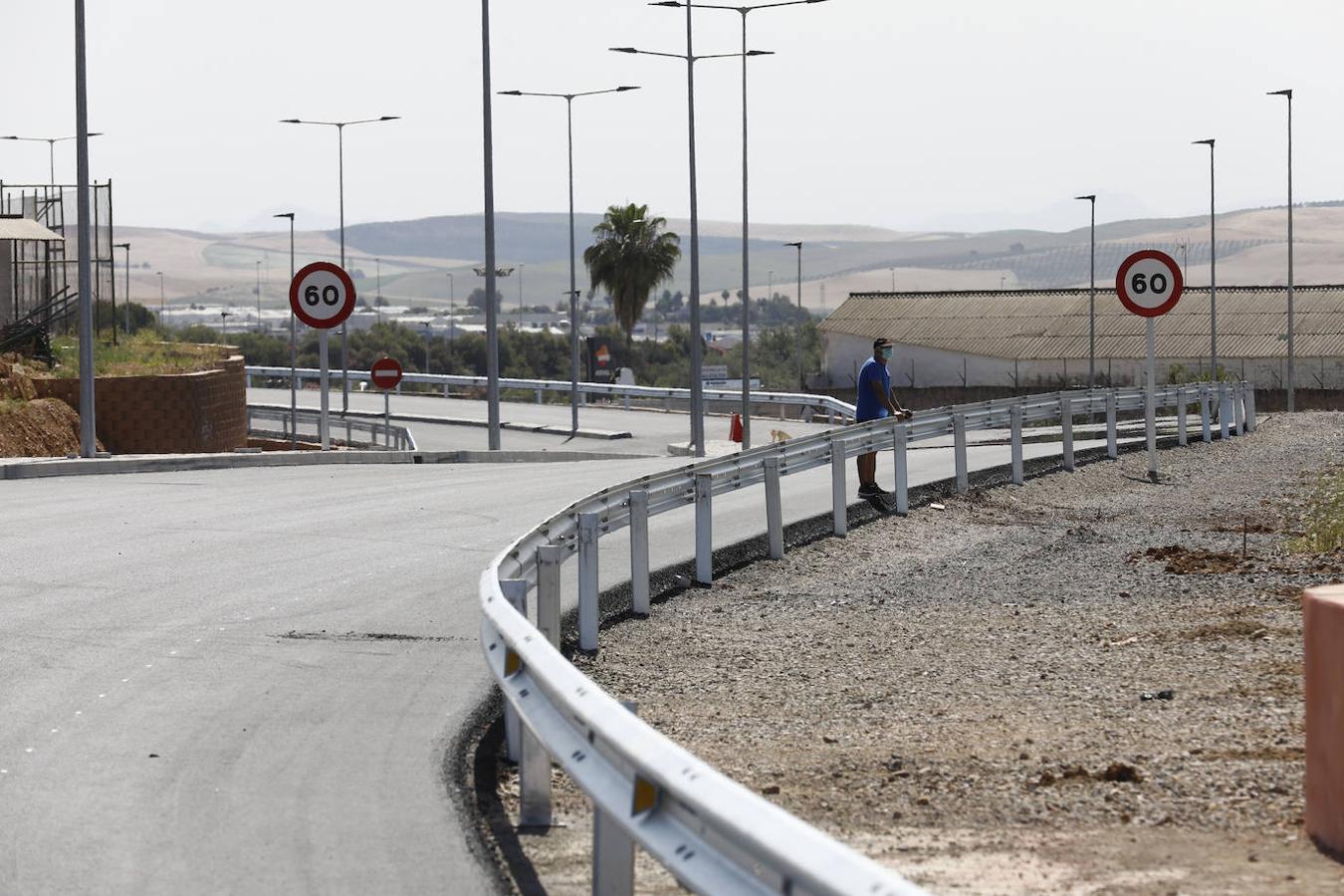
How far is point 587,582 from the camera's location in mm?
12453

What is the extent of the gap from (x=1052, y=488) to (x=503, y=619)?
17.5 m

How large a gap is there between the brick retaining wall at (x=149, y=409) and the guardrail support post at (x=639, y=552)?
26.4 metres

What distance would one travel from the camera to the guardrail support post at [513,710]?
849 cm

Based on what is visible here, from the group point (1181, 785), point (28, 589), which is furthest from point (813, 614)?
point (1181, 785)

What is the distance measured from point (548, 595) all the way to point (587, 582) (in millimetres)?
2683

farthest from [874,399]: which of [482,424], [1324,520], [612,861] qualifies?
[482,424]

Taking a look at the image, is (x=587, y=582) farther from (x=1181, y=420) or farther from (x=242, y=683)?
(x=1181, y=420)

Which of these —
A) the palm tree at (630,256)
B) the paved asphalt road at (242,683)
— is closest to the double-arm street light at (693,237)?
the paved asphalt road at (242,683)

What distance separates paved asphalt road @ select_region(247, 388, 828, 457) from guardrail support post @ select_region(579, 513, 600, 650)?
34.6 metres

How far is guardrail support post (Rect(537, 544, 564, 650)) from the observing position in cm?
973

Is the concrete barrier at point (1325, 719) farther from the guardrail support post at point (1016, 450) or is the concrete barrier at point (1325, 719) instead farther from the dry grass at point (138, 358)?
the dry grass at point (138, 358)

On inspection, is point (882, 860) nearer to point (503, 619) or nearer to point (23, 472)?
point (503, 619)

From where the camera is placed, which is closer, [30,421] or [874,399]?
[874,399]

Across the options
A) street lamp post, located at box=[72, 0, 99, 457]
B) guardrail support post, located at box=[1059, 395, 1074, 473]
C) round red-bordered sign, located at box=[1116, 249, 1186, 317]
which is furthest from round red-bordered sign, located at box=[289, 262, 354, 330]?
round red-bordered sign, located at box=[1116, 249, 1186, 317]
